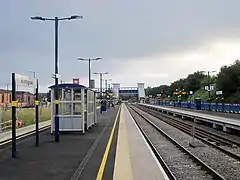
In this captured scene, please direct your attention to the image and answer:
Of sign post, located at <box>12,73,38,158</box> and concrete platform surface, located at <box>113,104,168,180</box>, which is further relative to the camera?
sign post, located at <box>12,73,38,158</box>

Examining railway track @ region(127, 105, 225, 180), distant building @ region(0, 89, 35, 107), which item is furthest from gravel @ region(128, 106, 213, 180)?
distant building @ region(0, 89, 35, 107)

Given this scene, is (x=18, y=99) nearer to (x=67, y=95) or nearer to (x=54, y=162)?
(x=67, y=95)

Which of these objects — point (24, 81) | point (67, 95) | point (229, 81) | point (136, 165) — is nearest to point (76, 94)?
point (67, 95)

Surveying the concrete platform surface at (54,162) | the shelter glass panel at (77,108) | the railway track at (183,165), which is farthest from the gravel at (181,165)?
the shelter glass panel at (77,108)

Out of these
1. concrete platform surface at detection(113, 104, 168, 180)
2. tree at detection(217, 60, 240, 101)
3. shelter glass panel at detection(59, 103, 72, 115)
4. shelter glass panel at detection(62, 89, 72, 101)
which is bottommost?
concrete platform surface at detection(113, 104, 168, 180)

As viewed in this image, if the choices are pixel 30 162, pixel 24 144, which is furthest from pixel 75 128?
pixel 30 162

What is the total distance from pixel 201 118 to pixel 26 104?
189 feet

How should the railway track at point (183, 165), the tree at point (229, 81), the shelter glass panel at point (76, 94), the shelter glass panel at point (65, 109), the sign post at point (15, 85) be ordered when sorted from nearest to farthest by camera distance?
the railway track at point (183, 165) → the sign post at point (15, 85) → the shelter glass panel at point (65, 109) → the shelter glass panel at point (76, 94) → the tree at point (229, 81)

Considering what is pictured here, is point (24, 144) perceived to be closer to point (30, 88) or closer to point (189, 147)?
point (30, 88)

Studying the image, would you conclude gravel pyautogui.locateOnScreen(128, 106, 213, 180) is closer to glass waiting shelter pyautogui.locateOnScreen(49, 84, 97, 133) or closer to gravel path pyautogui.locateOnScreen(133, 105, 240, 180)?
gravel path pyautogui.locateOnScreen(133, 105, 240, 180)

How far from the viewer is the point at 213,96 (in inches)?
→ 3551

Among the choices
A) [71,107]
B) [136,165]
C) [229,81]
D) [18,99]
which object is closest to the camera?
[136,165]

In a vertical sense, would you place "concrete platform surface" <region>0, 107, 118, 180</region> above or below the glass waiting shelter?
below

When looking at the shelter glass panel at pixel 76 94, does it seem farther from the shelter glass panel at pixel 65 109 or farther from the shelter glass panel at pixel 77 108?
the shelter glass panel at pixel 65 109
